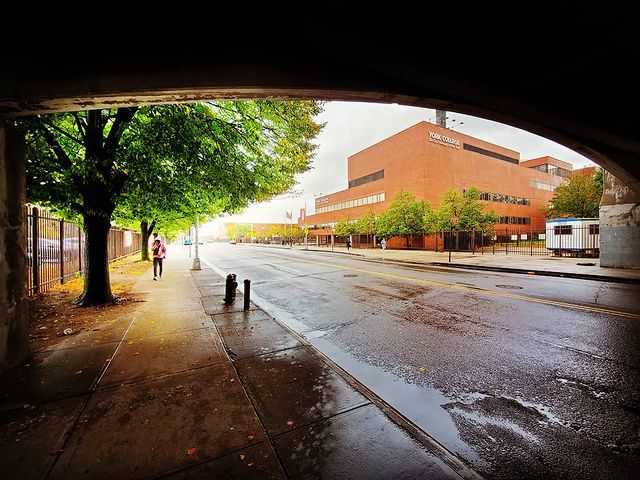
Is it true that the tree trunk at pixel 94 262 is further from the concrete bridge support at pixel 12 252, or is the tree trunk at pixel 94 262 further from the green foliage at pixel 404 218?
the green foliage at pixel 404 218

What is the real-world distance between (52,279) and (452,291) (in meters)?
14.3

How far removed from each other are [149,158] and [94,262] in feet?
11.1

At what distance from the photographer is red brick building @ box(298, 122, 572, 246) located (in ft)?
137

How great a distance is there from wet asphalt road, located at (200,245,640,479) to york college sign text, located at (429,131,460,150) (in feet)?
126

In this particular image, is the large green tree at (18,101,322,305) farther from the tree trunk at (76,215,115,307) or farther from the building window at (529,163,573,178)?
the building window at (529,163,573,178)

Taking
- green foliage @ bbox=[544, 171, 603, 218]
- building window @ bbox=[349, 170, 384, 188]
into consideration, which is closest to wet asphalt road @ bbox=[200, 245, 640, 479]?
green foliage @ bbox=[544, 171, 603, 218]

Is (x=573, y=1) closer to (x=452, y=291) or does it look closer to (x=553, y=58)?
(x=553, y=58)

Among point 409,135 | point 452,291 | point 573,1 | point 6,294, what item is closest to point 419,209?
point 409,135

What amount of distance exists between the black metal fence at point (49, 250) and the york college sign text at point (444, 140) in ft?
140

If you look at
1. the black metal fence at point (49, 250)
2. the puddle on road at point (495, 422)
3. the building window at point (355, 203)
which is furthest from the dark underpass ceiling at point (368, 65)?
the building window at point (355, 203)

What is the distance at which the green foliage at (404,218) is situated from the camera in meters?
34.8

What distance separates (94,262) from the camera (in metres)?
7.89

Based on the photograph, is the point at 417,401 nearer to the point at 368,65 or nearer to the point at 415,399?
the point at 415,399

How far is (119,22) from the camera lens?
11.9 feet
